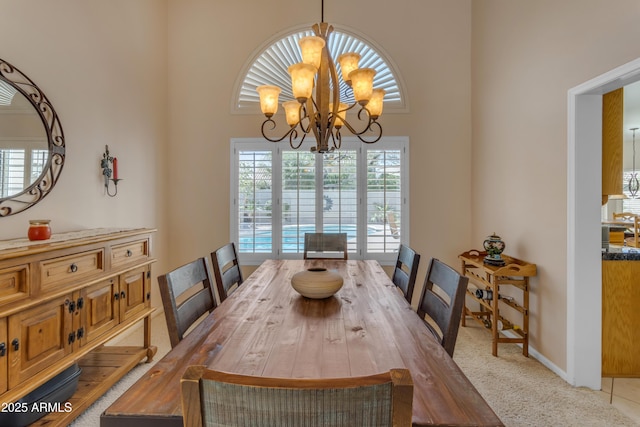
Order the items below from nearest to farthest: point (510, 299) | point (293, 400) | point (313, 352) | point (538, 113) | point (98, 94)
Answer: point (293, 400) < point (313, 352) < point (538, 113) < point (98, 94) < point (510, 299)

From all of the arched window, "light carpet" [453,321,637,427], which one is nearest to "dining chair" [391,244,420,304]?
"light carpet" [453,321,637,427]

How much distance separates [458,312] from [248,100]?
330 centimetres

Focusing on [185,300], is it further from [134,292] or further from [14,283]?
[134,292]

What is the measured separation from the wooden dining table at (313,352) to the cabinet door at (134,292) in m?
1.07

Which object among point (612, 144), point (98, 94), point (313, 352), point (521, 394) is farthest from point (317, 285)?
point (98, 94)

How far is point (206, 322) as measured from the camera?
1349 mm

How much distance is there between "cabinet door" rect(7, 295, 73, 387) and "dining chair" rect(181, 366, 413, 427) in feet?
Result: 5.00

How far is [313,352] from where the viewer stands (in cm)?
107

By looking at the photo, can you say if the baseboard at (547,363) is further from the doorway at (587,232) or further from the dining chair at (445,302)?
the dining chair at (445,302)

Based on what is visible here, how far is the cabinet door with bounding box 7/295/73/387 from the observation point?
4.80 ft

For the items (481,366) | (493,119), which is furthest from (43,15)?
(481,366)

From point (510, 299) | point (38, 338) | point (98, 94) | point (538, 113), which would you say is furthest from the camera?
point (510, 299)

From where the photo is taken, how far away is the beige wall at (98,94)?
206cm

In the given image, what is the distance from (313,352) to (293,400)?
0.54 meters
